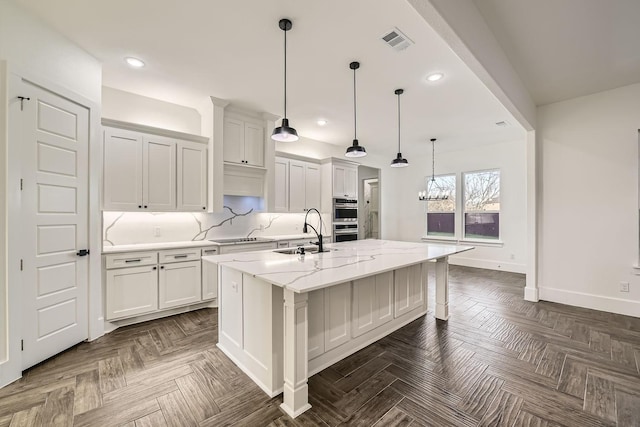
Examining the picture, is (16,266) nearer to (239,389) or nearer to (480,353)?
(239,389)

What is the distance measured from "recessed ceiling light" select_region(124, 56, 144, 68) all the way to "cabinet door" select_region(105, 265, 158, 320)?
224 centimetres

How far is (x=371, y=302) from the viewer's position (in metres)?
2.68

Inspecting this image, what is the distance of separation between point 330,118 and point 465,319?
3.51m

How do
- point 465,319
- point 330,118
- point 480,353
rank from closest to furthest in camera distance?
1. point 480,353
2. point 465,319
3. point 330,118

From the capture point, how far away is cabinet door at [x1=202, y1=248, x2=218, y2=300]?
11.9 feet

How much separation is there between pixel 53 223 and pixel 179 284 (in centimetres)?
144

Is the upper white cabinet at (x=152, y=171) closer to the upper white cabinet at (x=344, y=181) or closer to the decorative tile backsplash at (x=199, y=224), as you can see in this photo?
the decorative tile backsplash at (x=199, y=224)

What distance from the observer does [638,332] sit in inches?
116

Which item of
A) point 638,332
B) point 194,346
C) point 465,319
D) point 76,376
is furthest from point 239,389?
point 638,332

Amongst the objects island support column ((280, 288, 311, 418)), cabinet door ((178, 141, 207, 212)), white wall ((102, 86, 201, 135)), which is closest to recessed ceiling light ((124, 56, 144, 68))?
white wall ((102, 86, 201, 135))

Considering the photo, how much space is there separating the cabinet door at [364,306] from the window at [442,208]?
499cm

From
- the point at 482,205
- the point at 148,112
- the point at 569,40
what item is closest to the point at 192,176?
the point at 148,112

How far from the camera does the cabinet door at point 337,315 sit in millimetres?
2262

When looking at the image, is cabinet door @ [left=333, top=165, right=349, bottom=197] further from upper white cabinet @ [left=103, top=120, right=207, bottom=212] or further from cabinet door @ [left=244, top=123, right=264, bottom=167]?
upper white cabinet @ [left=103, top=120, right=207, bottom=212]
